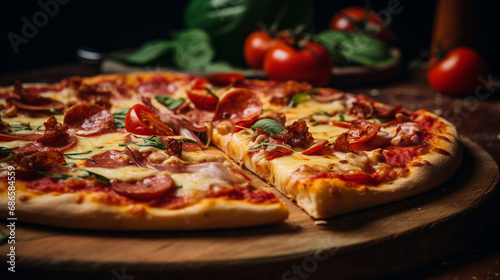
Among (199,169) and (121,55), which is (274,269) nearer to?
(199,169)

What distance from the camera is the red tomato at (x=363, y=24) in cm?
601

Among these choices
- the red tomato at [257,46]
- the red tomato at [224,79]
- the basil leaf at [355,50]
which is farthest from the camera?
the basil leaf at [355,50]

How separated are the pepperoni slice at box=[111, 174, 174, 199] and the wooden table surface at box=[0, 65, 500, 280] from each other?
39 cm

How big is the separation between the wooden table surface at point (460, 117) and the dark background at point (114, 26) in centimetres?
37

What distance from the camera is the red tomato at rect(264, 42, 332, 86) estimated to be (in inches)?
177

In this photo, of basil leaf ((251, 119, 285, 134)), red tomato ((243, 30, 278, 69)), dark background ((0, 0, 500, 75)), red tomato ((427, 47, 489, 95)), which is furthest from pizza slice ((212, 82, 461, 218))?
dark background ((0, 0, 500, 75))

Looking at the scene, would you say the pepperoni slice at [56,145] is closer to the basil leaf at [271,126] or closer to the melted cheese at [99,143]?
the melted cheese at [99,143]

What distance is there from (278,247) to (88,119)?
1660mm

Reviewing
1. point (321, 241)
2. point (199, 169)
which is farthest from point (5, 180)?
point (321, 241)

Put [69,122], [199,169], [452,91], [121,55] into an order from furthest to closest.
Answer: [121,55] < [452,91] < [69,122] < [199,169]

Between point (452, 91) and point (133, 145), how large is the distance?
3244mm

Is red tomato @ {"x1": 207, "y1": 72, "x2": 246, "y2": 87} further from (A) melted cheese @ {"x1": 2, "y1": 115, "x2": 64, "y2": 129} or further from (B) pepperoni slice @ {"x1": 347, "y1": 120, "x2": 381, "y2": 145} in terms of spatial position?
(B) pepperoni slice @ {"x1": 347, "y1": 120, "x2": 381, "y2": 145}

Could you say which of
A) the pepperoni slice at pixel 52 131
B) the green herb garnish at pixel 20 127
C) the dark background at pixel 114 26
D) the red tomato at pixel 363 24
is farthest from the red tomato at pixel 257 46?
the pepperoni slice at pixel 52 131

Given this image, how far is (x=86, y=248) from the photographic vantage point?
1.81 meters
